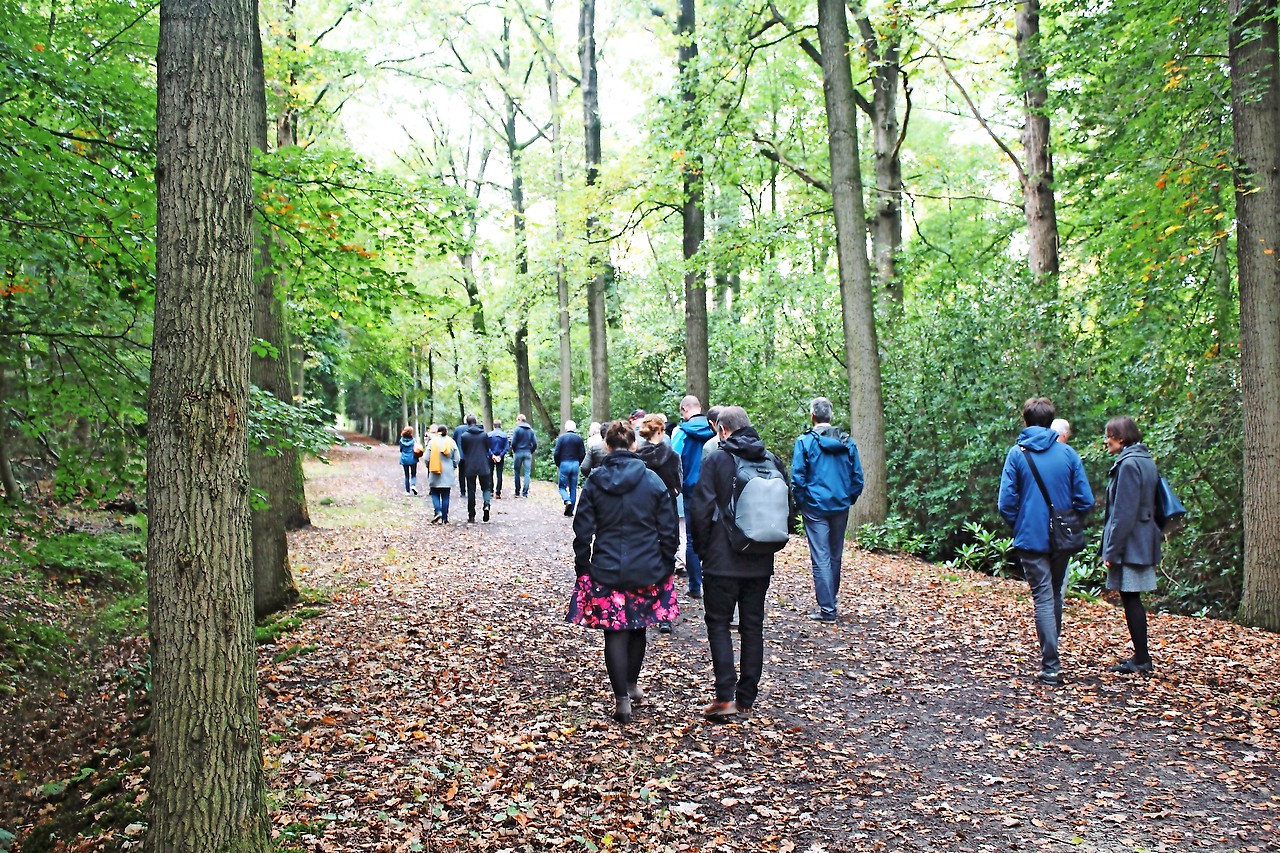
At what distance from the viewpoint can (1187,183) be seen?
9.13 metres

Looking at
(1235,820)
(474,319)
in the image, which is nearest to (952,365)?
(1235,820)

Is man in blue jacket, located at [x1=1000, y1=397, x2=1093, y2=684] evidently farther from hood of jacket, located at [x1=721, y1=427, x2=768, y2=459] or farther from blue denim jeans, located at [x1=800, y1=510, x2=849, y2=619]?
hood of jacket, located at [x1=721, y1=427, x2=768, y2=459]

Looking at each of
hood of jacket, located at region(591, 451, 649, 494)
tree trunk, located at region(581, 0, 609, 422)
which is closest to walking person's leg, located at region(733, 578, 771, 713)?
hood of jacket, located at region(591, 451, 649, 494)

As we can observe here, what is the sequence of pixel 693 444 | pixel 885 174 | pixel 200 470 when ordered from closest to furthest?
pixel 200 470 < pixel 693 444 < pixel 885 174

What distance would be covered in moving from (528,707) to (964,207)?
22187 millimetres

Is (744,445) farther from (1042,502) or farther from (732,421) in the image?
(1042,502)

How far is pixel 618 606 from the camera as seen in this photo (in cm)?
522

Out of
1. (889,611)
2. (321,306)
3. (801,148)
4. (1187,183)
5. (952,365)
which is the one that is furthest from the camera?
(801,148)

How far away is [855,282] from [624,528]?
7.56 m

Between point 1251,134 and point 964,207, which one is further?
point 964,207

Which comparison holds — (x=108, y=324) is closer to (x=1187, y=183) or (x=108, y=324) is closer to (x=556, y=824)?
(x=556, y=824)

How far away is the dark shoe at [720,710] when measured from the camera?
534cm

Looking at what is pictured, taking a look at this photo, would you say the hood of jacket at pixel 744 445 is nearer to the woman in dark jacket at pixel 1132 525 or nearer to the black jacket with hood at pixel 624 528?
the black jacket with hood at pixel 624 528

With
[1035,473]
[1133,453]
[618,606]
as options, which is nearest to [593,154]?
[1035,473]
